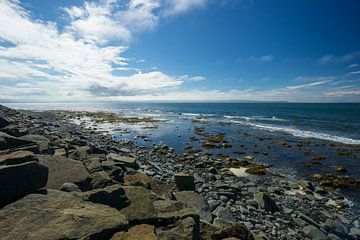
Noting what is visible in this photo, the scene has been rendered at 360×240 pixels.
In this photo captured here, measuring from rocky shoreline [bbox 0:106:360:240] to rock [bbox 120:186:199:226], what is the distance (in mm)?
25

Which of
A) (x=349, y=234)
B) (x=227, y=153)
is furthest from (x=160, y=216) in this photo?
(x=227, y=153)

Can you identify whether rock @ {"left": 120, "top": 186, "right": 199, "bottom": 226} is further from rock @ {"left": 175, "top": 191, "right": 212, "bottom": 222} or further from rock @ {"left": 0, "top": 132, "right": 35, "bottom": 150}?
rock @ {"left": 0, "top": 132, "right": 35, "bottom": 150}

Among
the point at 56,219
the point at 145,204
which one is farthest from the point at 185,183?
the point at 56,219

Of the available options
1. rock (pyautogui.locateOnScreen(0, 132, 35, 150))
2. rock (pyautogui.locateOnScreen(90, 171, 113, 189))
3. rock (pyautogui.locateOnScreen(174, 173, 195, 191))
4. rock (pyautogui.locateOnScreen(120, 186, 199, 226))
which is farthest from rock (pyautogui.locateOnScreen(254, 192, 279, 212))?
rock (pyautogui.locateOnScreen(0, 132, 35, 150))

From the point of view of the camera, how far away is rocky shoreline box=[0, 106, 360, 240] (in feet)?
16.3

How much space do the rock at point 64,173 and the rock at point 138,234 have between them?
133 inches

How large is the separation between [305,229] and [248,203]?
280 cm

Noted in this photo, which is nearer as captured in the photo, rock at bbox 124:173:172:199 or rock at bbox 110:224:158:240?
rock at bbox 110:224:158:240

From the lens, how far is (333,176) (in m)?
17.2

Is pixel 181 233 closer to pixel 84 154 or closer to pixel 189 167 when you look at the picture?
pixel 84 154

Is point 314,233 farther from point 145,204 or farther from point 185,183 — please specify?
point 145,204

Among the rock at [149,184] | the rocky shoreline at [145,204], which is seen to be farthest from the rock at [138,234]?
the rock at [149,184]

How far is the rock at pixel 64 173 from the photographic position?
7360mm

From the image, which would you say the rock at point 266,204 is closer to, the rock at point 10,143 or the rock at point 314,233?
the rock at point 314,233
